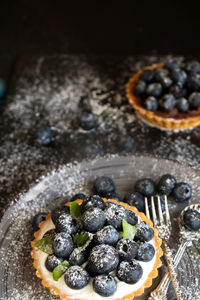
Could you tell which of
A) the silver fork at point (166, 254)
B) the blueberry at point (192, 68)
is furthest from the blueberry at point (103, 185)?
the blueberry at point (192, 68)

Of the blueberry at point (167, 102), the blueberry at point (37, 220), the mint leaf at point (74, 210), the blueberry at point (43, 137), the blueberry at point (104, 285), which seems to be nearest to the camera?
the blueberry at point (104, 285)

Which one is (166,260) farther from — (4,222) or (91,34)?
(91,34)

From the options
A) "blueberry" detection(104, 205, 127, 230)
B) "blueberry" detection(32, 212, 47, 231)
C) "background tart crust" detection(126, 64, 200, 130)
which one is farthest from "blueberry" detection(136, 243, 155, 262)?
"background tart crust" detection(126, 64, 200, 130)

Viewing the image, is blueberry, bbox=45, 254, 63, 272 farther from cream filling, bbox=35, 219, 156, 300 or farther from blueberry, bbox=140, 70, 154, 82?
blueberry, bbox=140, 70, 154, 82

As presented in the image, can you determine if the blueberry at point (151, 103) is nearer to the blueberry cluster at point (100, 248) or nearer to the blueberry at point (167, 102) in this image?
the blueberry at point (167, 102)

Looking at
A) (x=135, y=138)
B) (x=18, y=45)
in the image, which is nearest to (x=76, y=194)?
(x=135, y=138)
